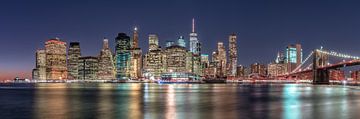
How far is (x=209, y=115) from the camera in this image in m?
33.6

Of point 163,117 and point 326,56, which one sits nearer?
point 163,117

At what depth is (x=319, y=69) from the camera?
134500mm

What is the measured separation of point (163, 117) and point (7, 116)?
1047 centimetres

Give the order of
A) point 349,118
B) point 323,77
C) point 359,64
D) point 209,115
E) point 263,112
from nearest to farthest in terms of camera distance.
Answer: point 349,118 → point 209,115 → point 263,112 → point 359,64 → point 323,77

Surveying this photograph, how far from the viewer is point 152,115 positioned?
3416 cm

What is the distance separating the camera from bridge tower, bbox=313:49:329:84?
136 metres

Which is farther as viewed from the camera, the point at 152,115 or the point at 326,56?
the point at 326,56

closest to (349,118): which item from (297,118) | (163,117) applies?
(297,118)

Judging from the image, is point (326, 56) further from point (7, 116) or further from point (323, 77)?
point (7, 116)

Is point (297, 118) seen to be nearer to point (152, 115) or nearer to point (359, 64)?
point (152, 115)

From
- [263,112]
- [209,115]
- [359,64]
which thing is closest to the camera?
[209,115]

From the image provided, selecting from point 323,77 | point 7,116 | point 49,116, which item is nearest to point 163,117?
point 49,116

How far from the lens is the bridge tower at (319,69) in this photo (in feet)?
447

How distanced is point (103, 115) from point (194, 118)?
22.1ft
